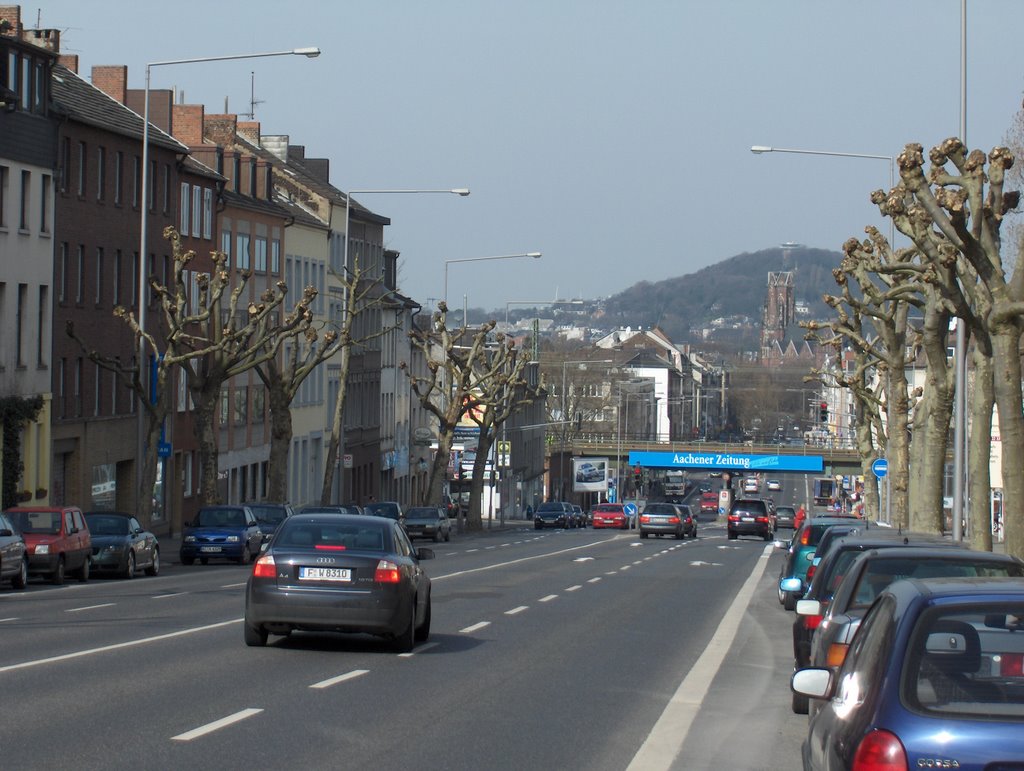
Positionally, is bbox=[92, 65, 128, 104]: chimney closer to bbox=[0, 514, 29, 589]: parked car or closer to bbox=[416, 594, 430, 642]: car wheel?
bbox=[0, 514, 29, 589]: parked car

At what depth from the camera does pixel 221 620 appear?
2083cm

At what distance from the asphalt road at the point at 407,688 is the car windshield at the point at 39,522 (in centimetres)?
320

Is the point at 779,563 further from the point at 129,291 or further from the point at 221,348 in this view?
the point at 129,291

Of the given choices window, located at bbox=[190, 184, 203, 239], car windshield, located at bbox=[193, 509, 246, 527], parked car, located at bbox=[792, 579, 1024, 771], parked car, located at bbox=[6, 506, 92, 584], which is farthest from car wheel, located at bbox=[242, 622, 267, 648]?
window, located at bbox=[190, 184, 203, 239]

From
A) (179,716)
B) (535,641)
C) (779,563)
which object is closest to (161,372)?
(779,563)

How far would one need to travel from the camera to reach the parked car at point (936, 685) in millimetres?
5602

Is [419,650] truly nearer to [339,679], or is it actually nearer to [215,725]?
[339,679]

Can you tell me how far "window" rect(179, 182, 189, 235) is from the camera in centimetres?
5712

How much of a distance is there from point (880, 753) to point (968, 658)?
0.73 meters

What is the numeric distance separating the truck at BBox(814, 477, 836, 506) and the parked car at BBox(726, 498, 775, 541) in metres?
65.4

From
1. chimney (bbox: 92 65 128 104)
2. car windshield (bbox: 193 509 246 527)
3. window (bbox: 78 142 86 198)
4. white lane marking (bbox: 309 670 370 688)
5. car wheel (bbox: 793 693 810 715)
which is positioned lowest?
car wheel (bbox: 793 693 810 715)

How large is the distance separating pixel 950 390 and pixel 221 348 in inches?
740

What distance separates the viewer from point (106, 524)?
3328 cm

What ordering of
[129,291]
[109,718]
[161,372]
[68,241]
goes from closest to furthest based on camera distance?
[109,718], [161,372], [68,241], [129,291]
